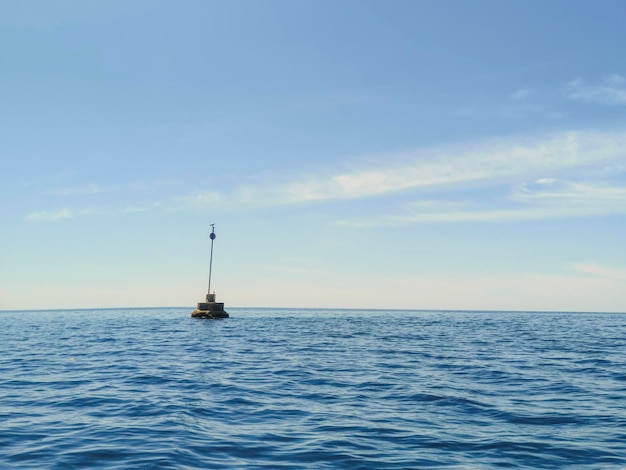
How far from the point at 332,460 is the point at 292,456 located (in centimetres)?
87

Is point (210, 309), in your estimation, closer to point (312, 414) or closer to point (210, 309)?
point (210, 309)

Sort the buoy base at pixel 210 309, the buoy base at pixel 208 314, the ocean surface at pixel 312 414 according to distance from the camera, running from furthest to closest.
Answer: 1. the buoy base at pixel 210 309
2. the buoy base at pixel 208 314
3. the ocean surface at pixel 312 414

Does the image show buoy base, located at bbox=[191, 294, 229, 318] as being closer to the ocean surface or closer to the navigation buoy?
the navigation buoy

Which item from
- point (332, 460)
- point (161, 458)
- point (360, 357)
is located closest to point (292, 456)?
point (332, 460)

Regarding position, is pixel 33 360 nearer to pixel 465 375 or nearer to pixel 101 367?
pixel 101 367

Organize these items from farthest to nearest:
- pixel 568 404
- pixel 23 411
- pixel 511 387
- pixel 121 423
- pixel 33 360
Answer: pixel 33 360
pixel 511 387
pixel 568 404
pixel 23 411
pixel 121 423

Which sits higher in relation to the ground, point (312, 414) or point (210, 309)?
point (312, 414)

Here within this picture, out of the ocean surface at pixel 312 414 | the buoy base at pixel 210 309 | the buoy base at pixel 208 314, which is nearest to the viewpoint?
the ocean surface at pixel 312 414

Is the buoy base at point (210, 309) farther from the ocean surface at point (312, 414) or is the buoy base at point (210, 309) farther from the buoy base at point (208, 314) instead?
the ocean surface at point (312, 414)

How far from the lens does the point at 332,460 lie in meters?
10.5

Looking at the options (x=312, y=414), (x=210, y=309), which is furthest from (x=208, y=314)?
(x=312, y=414)

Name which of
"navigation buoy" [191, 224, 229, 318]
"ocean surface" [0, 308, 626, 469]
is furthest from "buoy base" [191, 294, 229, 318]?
"ocean surface" [0, 308, 626, 469]

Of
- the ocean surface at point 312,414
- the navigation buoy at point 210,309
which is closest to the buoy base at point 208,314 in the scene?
the navigation buoy at point 210,309

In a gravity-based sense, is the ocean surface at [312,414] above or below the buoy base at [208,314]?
above
